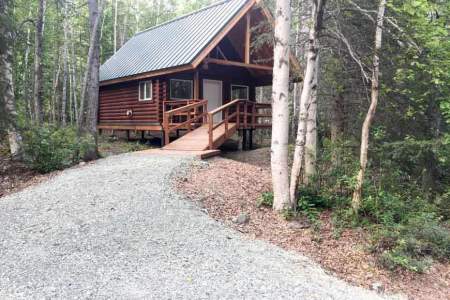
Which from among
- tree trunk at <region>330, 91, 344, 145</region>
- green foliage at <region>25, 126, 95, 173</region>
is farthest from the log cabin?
green foliage at <region>25, 126, 95, 173</region>

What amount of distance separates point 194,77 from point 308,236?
950cm

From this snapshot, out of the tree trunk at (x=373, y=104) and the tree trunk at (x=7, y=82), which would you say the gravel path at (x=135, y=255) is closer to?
the tree trunk at (x=373, y=104)

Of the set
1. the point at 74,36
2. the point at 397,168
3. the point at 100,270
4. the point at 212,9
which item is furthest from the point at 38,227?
the point at 74,36

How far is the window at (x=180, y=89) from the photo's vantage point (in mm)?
14797

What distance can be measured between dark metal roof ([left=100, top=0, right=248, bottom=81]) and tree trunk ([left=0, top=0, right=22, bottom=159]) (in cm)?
492

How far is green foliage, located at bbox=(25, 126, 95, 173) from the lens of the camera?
31.8 ft

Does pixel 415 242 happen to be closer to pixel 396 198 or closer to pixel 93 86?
pixel 396 198

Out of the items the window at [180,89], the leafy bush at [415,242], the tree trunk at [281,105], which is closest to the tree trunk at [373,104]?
the leafy bush at [415,242]

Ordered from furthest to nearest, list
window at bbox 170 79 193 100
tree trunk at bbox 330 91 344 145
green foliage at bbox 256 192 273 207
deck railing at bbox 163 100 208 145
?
window at bbox 170 79 193 100, deck railing at bbox 163 100 208 145, tree trunk at bbox 330 91 344 145, green foliage at bbox 256 192 273 207

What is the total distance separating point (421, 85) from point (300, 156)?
3.06 meters

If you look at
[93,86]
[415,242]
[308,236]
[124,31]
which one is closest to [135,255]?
[308,236]

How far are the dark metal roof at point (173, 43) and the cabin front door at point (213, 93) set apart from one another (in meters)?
2.13

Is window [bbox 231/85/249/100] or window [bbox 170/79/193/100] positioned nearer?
window [bbox 170/79/193/100]

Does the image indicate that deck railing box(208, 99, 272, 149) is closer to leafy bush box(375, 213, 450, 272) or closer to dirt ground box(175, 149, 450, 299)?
dirt ground box(175, 149, 450, 299)
